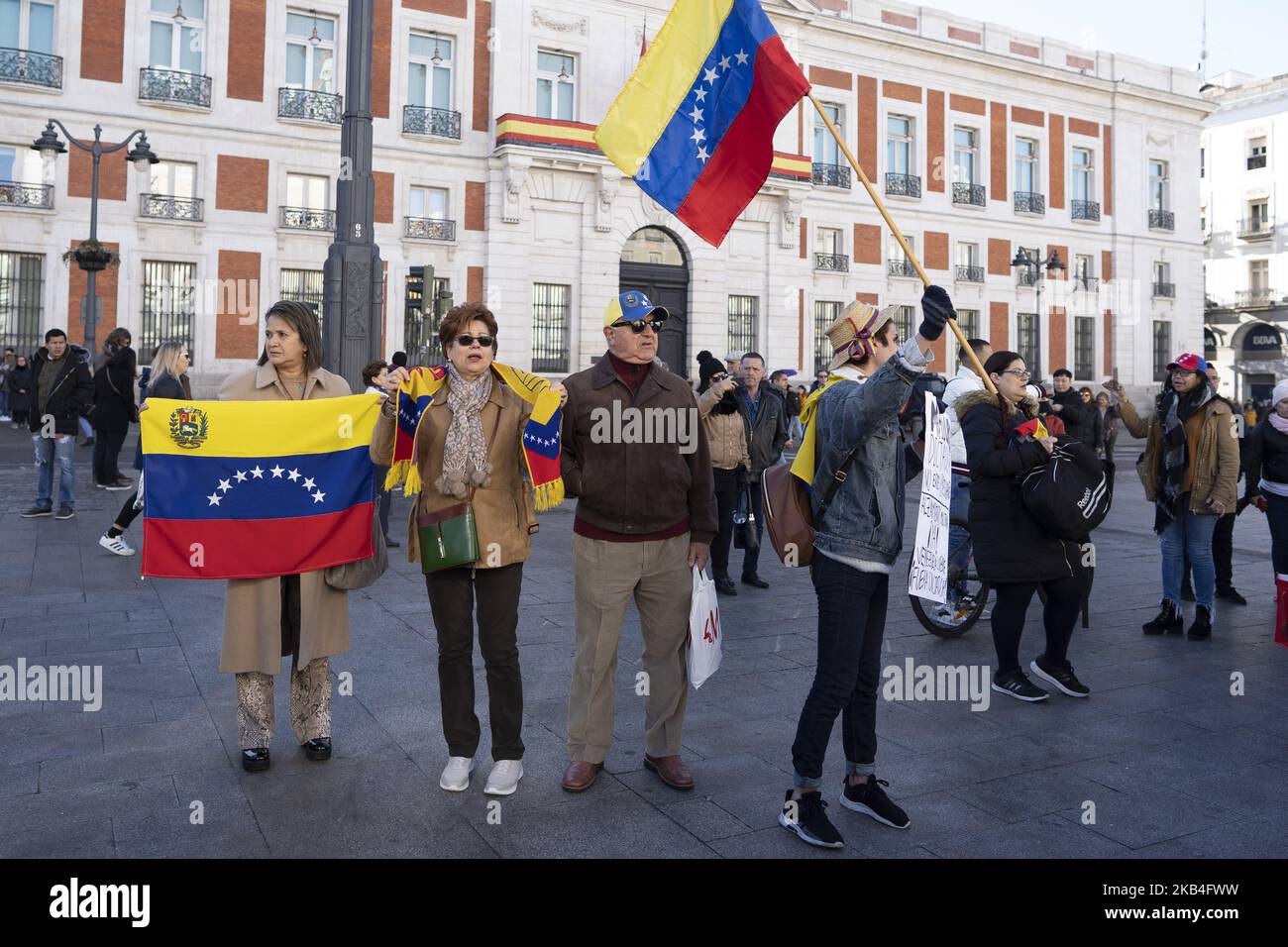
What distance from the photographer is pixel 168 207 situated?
24.7m

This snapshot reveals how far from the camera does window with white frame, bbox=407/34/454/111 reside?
27.3 metres

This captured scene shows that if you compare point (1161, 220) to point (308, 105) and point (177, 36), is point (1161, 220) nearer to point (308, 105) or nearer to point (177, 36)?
point (308, 105)

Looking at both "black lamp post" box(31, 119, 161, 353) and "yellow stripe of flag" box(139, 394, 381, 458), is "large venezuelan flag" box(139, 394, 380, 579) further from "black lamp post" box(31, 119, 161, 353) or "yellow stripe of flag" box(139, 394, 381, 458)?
"black lamp post" box(31, 119, 161, 353)

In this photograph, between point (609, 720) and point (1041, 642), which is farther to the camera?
point (1041, 642)

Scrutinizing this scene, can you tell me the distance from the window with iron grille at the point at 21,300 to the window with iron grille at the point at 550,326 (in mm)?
11767

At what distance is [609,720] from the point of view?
163 inches

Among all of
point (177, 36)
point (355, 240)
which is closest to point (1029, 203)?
point (177, 36)

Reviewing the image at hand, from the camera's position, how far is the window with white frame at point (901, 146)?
113 ft

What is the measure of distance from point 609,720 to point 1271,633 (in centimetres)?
524

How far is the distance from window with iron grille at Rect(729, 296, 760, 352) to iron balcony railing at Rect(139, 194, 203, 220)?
48.5 ft

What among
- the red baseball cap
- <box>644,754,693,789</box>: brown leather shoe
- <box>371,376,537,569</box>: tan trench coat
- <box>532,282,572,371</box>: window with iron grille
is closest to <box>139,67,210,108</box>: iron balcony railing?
<box>532,282,572,371</box>: window with iron grille
